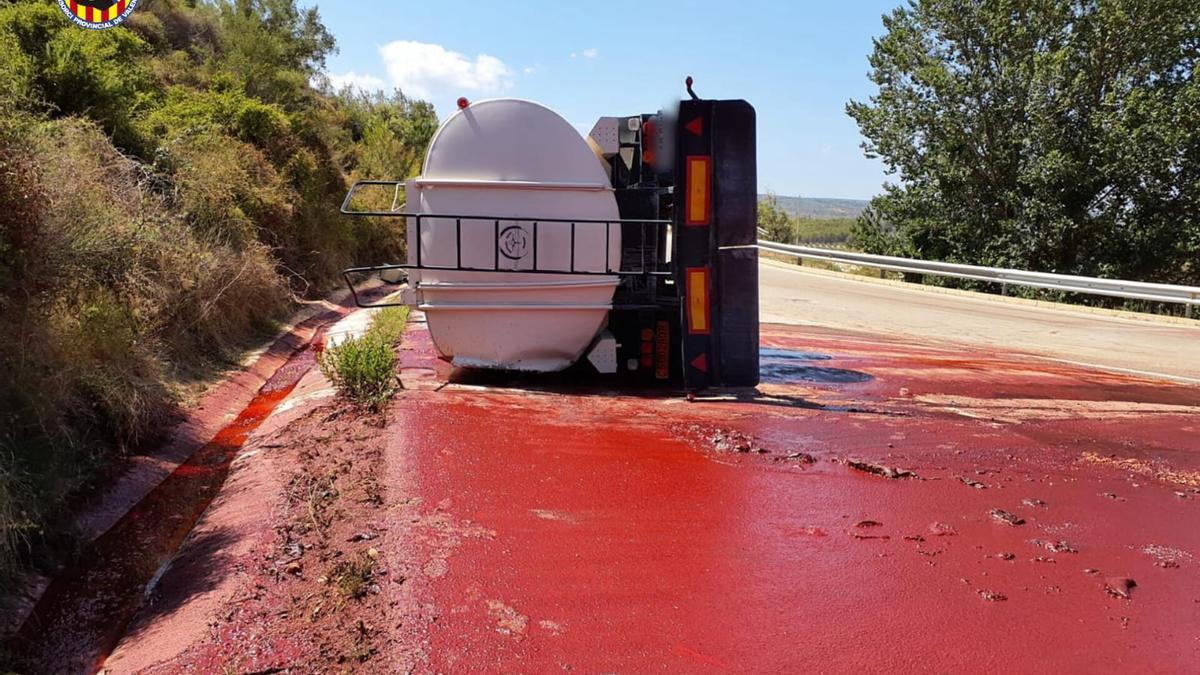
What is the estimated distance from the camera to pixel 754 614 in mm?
3219

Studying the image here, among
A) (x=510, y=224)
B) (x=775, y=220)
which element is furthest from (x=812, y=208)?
(x=510, y=224)

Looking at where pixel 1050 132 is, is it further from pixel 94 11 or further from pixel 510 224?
pixel 94 11

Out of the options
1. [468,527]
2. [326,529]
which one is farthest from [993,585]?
[326,529]

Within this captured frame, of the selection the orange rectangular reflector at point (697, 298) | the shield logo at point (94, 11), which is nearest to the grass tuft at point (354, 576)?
the orange rectangular reflector at point (697, 298)

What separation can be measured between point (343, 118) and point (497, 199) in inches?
1277

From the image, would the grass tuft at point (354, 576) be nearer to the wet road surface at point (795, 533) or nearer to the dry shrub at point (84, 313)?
the wet road surface at point (795, 533)

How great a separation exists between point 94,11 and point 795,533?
55.2ft

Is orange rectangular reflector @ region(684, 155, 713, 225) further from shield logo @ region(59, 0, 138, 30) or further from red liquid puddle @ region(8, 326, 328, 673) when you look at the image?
shield logo @ region(59, 0, 138, 30)

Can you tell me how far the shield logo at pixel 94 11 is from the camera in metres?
13.7

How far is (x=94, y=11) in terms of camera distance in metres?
15.0

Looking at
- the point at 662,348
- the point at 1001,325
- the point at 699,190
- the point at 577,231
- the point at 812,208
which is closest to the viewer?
the point at 699,190

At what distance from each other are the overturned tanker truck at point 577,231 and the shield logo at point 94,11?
1062 cm

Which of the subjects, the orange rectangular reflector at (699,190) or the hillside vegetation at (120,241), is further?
the orange rectangular reflector at (699,190)

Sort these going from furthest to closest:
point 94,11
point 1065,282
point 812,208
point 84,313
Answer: point 812,208 < point 1065,282 < point 94,11 < point 84,313
